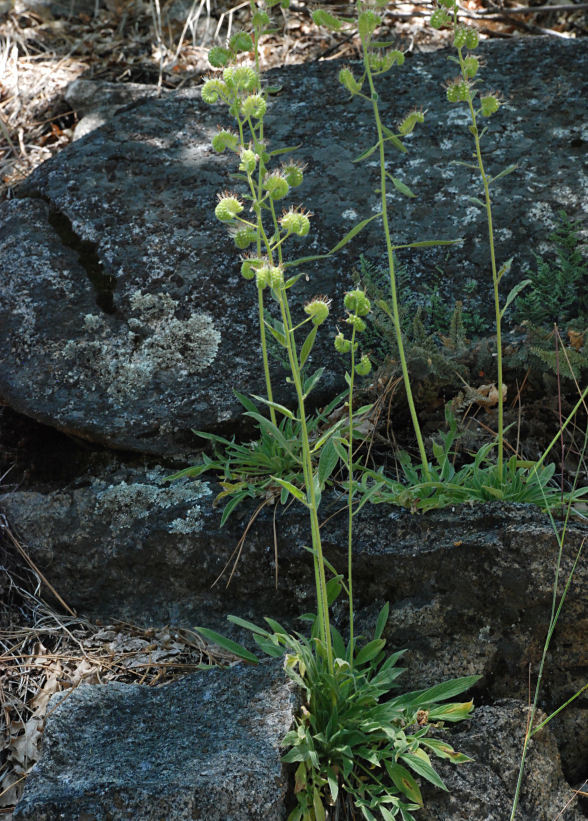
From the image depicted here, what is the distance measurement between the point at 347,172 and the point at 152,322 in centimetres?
117

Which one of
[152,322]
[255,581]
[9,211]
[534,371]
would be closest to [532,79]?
[534,371]

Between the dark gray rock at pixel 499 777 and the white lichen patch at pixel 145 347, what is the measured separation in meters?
1.73

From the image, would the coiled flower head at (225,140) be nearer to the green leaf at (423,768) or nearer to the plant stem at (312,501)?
the plant stem at (312,501)

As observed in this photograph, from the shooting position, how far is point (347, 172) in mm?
3668

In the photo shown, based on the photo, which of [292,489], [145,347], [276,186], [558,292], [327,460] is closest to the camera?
[292,489]

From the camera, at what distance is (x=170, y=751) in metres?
1.93

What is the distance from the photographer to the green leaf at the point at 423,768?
1.89m

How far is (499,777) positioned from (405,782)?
0.85ft

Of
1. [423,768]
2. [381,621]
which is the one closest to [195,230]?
[381,621]

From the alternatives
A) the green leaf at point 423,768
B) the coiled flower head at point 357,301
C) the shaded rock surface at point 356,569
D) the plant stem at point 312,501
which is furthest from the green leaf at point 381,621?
the coiled flower head at point 357,301

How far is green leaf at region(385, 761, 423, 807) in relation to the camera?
190 cm

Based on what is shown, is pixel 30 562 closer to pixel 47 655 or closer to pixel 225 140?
pixel 47 655

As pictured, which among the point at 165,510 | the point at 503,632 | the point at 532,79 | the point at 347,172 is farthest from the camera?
the point at 532,79

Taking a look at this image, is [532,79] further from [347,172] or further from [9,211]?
[9,211]
